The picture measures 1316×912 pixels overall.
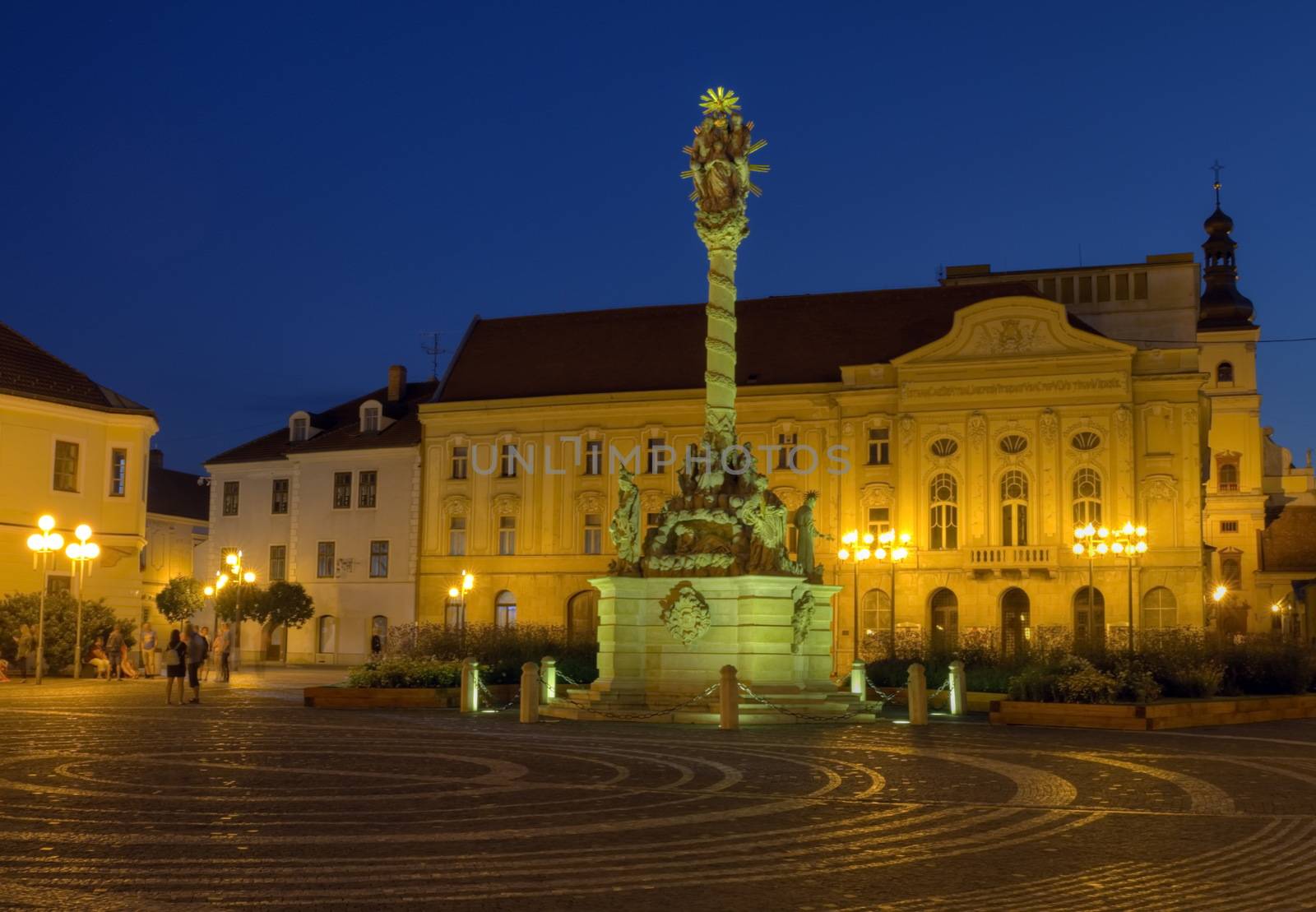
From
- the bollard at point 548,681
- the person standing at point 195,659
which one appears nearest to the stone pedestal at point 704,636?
the bollard at point 548,681

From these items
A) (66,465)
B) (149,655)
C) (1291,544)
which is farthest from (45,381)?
(1291,544)

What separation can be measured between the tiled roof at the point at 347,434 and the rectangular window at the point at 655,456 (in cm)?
1048

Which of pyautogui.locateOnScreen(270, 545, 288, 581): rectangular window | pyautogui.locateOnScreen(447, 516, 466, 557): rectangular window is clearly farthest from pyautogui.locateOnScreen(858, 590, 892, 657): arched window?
pyautogui.locateOnScreen(270, 545, 288, 581): rectangular window

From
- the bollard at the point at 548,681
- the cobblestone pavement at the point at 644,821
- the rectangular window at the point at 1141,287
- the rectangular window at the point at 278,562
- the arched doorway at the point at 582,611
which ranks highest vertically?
the rectangular window at the point at 1141,287

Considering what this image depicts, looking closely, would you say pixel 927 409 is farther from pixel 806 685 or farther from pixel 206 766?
pixel 206 766

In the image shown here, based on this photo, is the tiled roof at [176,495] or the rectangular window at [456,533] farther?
the tiled roof at [176,495]

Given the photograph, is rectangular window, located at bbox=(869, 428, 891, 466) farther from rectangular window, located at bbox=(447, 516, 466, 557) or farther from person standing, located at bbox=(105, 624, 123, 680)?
person standing, located at bbox=(105, 624, 123, 680)

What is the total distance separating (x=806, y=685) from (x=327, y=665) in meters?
39.0

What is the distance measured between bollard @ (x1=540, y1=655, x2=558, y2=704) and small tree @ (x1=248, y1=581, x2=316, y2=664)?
3529cm

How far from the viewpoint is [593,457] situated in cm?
6506

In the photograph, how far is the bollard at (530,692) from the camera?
27.8 meters

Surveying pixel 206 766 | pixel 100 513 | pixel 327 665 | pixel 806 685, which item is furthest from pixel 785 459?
pixel 206 766

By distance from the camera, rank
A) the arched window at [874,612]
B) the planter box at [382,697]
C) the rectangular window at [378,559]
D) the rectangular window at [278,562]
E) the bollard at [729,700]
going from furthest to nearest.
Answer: the rectangular window at [278,562], the rectangular window at [378,559], the arched window at [874,612], the planter box at [382,697], the bollard at [729,700]

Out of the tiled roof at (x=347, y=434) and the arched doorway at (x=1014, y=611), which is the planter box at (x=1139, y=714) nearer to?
the arched doorway at (x=1014, y=611)
